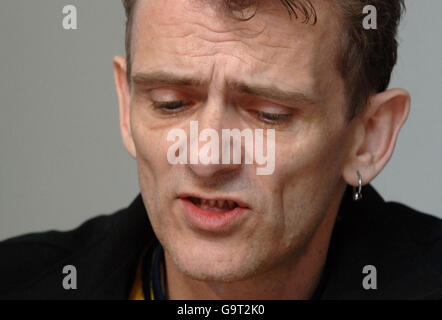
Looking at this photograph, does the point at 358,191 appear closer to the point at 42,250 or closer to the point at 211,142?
the point at 211,142

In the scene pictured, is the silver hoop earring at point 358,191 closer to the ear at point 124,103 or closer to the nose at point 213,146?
the nose at point 213,146

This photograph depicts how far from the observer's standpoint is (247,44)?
2477mm

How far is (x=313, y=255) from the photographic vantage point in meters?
2.85

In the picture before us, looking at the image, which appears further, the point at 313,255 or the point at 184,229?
the point at 313,255

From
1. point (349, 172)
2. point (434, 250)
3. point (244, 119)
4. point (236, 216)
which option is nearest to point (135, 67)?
point (244, 119)

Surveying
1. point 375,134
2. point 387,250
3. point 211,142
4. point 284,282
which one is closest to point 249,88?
point 211,142

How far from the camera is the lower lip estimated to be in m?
2.52

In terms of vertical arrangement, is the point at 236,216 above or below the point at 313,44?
below

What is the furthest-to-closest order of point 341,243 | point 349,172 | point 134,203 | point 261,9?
point 134,203, point 341,243, point 349,172, point 261,9

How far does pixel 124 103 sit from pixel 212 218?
0.63 meters

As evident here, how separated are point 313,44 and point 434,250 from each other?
831 millimetres

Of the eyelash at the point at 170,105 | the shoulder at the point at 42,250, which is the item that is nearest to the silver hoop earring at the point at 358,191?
the eyelash at the point at 170,105

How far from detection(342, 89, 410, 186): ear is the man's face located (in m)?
0.12

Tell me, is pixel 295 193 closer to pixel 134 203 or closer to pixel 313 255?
pixel 313 255
